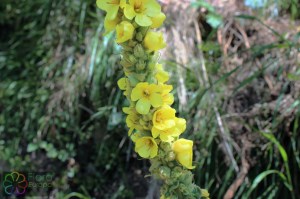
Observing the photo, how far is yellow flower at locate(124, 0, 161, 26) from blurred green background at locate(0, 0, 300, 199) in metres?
1.11

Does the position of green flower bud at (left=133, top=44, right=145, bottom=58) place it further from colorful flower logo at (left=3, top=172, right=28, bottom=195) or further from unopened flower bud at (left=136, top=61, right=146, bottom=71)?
colorful flower logo at (left=3, top=172, right=28, bottom=195)

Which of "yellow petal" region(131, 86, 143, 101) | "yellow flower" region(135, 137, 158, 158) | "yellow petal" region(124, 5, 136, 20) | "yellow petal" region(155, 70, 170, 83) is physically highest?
"yellow petal" region(124, 5, 136, 20)

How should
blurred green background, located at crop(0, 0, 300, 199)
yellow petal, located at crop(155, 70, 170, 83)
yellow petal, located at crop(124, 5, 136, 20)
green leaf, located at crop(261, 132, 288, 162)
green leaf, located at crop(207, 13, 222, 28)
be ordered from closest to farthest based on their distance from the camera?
yellow petal, located at crop(124, 5, 136, 20), yellow petal, located at crop(155, 70, 170, 83), green leaf, located at crop(261, 132, 288, 162), blurred green background, located at crop(0, 0, 300, 199), green leaf, located at crop(207, 13, 222, 28)

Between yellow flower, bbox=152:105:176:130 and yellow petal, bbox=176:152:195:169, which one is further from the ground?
yellow flower, bbox=152:105:176:130

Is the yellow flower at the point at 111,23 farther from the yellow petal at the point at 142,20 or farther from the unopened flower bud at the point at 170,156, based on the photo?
the unopened flower bud at the point at 170,156

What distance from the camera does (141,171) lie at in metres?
2.66

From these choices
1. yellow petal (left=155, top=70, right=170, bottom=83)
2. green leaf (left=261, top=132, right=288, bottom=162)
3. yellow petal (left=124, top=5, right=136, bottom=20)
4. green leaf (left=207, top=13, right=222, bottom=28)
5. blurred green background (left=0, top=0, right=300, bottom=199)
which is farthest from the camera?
green leaf (left=207, top=13, right=222, bottom=28)

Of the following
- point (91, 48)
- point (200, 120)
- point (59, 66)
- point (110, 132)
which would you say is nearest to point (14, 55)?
point (59, 66)

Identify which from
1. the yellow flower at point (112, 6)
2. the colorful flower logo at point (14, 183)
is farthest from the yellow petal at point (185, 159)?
the colorful flower logo at point (14, 183)

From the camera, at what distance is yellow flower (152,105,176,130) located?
112 cm

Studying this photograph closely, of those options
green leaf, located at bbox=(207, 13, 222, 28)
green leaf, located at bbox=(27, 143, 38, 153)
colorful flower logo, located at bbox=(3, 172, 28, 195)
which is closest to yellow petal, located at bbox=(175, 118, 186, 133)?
colorful flower logo, located at bbox=(3, 172, 28, 195)

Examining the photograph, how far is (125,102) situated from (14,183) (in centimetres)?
67

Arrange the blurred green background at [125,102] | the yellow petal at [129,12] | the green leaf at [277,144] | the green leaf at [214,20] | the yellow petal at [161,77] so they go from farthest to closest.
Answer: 1. the green leaf at [214,20]
2. the blurred green background at [125,102]
3. the green leaf at [277,144]
4. the yellow petal at [161,77]
5. the yellow petal at [129,12]

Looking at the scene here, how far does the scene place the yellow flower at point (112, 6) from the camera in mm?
1103
